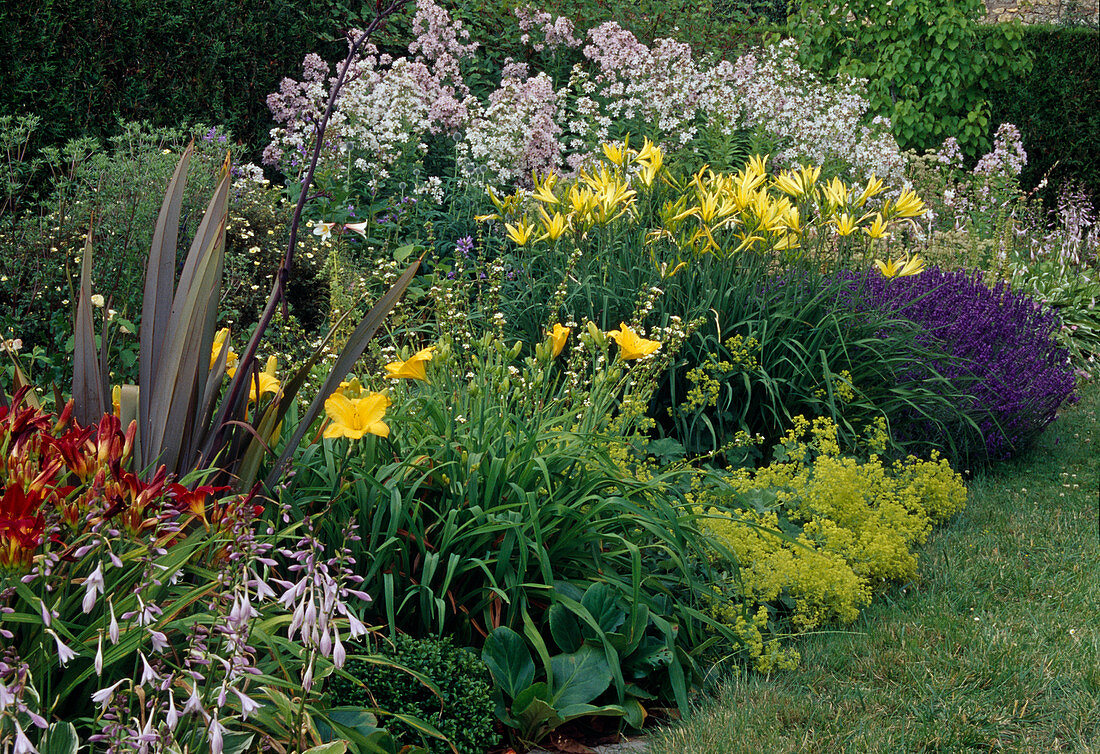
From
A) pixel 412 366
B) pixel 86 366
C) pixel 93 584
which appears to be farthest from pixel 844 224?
pixel 93 584

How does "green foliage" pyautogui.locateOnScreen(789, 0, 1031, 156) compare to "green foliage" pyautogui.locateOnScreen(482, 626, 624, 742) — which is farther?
"green foliage" pyautogui.locateOnScreen(789, 0, 1031, 156)

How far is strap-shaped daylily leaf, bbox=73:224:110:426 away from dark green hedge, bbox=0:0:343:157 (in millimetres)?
4095

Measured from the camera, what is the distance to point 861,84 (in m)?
7.80

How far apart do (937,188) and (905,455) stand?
4962 mm

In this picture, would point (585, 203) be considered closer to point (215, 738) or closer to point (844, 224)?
point (844, 224)

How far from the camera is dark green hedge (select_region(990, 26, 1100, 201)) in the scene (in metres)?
11.1

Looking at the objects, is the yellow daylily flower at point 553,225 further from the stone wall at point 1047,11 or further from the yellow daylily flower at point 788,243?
the stone wall at point 1047,11

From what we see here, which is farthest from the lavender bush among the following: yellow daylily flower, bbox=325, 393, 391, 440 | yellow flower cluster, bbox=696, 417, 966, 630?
yellow daylily flower, bbox=325, 393, 391, 440

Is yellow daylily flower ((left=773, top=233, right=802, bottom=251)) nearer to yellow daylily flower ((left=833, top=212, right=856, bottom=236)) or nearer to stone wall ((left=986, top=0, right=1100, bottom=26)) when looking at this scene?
yellow daylily flower ((left=833, top=212, right=856, bottom=236))

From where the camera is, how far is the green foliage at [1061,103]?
36.4 feet

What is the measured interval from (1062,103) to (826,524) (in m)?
10.1

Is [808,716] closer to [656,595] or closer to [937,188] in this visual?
[656,595]

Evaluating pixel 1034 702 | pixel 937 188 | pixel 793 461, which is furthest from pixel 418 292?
pixel 937 188

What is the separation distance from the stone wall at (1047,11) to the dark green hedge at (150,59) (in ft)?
31.4
